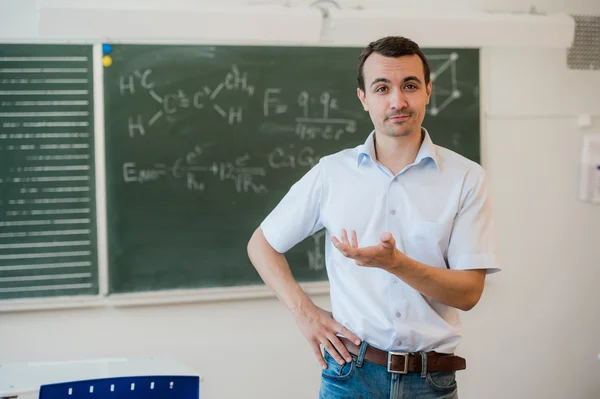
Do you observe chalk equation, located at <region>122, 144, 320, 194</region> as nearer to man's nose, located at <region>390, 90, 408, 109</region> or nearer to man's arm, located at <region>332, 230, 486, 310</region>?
man's nose, located at <region>390, 90, 408, 109</region>

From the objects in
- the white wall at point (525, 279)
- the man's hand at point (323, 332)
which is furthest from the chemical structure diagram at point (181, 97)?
the man's hand at point (323, 332)

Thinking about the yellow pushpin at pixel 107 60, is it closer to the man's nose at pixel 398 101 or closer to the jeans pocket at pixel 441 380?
→ the man's nose at pixel 398 101

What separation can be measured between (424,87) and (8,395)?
4.76ft

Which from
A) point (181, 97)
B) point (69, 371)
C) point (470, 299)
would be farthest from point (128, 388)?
point (181, 97)

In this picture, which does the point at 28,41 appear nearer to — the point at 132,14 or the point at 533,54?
the point at 132,14

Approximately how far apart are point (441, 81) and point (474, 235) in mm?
1886

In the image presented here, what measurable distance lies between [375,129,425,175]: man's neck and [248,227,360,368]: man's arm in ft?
1.60

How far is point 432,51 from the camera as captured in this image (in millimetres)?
3385

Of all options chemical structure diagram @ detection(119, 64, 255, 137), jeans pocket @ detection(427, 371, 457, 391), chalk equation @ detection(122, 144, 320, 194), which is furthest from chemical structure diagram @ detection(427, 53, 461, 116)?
jeans pocket @ detection(427, 371, 457, 391)

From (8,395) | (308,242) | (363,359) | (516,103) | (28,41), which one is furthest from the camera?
(516,103)

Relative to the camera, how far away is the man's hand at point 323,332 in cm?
178

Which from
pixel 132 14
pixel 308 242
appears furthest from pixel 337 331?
pixel 132 14

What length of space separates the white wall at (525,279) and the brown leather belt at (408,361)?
1.54 meters

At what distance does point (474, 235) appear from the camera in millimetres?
1701
